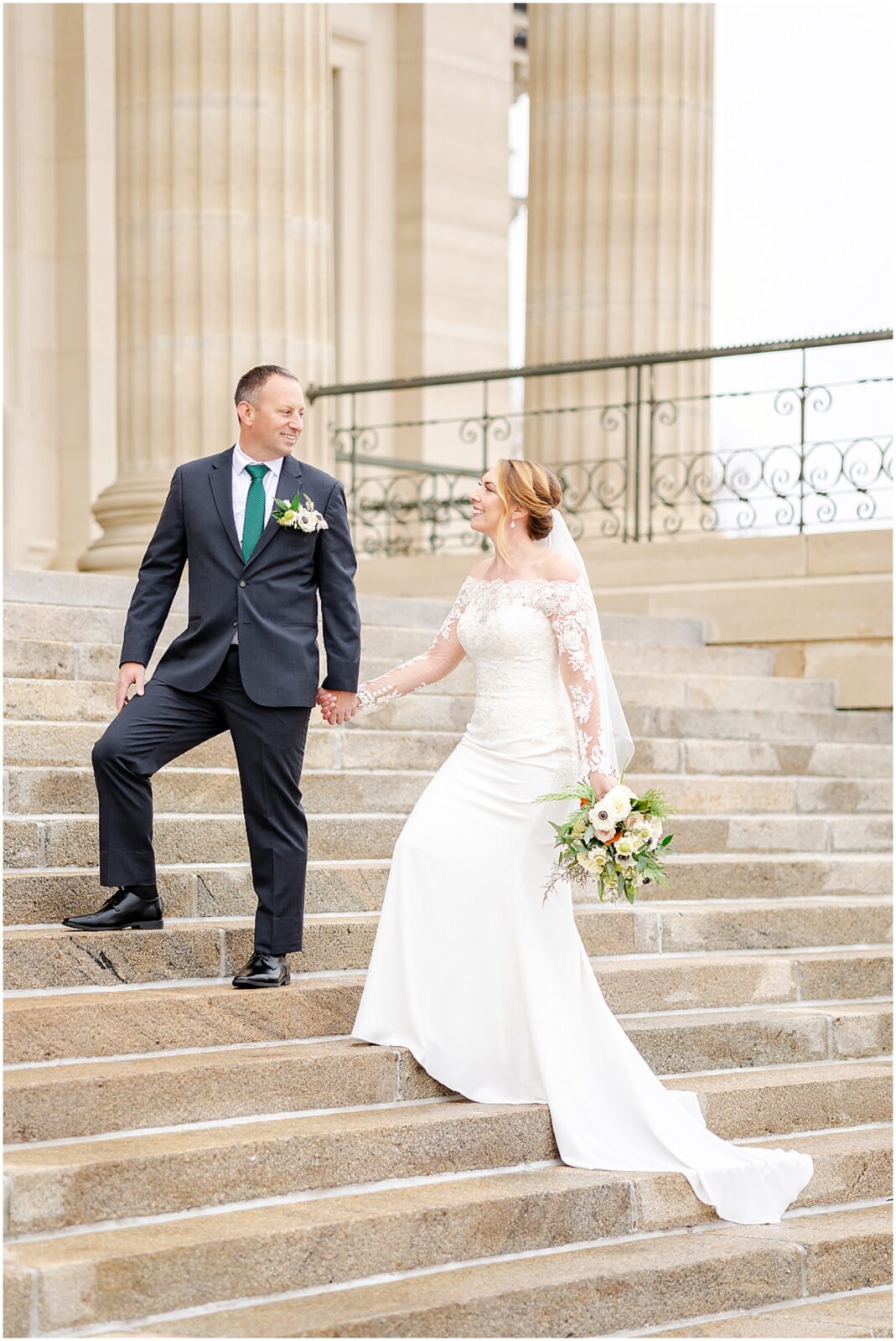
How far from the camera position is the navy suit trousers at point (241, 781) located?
601 centimetres

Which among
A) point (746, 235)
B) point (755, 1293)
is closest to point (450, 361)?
point (746, 235)

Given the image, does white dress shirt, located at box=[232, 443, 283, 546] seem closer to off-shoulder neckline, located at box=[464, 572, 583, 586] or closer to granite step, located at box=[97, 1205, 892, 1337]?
off-shoulder neckline, located at box=[464, 572, 583, 586]

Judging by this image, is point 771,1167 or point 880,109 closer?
point 771,1167

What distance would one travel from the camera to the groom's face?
6.05 meters

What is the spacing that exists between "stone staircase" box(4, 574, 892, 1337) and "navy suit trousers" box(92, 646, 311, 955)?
0.25m

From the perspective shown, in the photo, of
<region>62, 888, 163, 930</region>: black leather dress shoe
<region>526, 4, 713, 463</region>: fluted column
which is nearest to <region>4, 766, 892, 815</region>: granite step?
<region>62, 888, 163, 930</region>: black leather dress shoe

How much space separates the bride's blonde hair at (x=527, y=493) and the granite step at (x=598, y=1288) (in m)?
2.15

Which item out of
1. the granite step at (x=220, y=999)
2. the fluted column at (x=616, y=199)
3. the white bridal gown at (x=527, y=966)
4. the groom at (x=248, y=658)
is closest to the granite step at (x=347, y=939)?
the granite step at (x=220, y=999)

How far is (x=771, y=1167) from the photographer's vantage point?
5957 millimetres

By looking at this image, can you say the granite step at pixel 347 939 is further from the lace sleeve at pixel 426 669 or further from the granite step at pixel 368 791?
the lace sleeve at pixel 426 669

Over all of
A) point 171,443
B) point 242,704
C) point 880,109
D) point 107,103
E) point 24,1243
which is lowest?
point 24,1243

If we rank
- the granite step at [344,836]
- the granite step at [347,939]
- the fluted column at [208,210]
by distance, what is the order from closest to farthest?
the granite step at [347,939] → the granite step at [344,836] → the fluted column at [208,210]

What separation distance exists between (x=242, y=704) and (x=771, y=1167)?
2.15m

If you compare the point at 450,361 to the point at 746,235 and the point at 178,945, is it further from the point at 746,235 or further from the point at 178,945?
the point at 178,945
